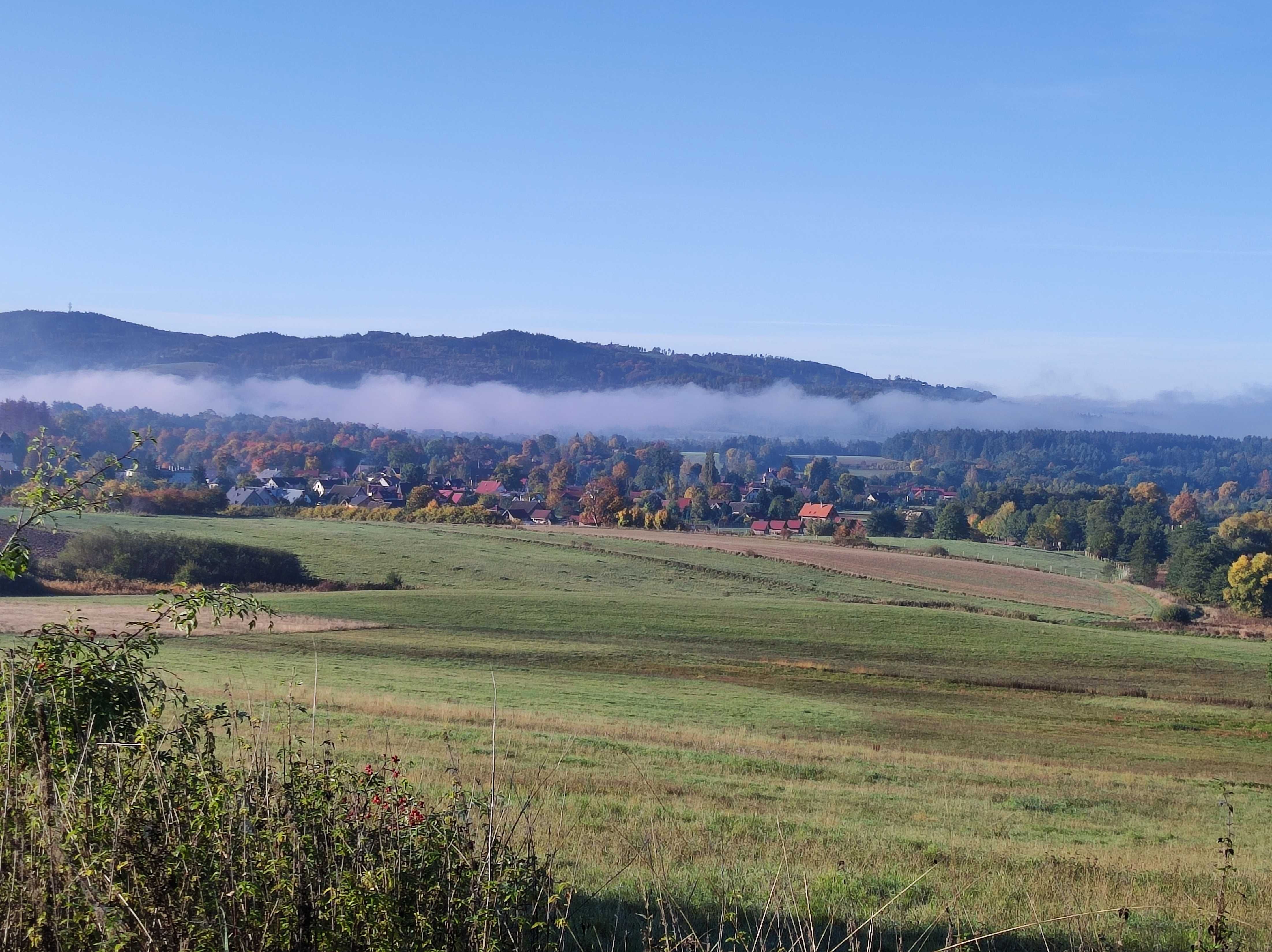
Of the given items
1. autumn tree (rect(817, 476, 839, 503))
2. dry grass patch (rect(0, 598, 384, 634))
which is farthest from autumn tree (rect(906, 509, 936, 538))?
dry grass patch (rect(0, 598, 384, 634))

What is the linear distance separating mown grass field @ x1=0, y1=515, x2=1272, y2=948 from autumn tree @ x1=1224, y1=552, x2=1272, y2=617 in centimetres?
2226

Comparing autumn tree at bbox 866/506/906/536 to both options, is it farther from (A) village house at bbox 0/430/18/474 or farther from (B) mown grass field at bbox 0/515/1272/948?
(A) village house at bbox 0/430/18/474

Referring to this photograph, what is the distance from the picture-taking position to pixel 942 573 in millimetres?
85562

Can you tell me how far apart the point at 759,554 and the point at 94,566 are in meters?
50.0

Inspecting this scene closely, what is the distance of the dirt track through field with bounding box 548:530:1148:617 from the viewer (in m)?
77.4

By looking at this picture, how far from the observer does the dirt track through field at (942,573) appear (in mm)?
77375

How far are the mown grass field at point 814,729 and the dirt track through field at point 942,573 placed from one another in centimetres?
482

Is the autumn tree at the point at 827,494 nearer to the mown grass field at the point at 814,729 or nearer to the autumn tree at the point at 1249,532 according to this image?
the autumn tree at the point at 1249,532

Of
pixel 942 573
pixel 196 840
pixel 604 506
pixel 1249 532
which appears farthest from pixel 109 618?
pixel 1249 532

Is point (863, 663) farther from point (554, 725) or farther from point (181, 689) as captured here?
point (181, 689)

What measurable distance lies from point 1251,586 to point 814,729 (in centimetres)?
6869

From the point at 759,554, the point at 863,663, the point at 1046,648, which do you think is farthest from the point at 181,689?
the point at 759,554

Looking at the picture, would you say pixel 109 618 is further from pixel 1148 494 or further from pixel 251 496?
pixel 1148 494

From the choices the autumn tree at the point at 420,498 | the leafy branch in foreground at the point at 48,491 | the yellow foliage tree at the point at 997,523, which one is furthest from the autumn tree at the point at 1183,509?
the leafy branch in foreground at the point at 48,491
